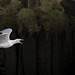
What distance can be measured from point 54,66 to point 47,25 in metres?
0.66

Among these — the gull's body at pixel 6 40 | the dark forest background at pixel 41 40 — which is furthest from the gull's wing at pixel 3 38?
the dark forest background at pixel 41 40

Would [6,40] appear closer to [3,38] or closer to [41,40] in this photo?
[3,38]

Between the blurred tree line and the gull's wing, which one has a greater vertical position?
the blurred tree line

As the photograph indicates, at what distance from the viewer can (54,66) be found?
396 cm

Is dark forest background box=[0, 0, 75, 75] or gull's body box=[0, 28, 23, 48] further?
dark forest background box=[0, 0, 75, 75]

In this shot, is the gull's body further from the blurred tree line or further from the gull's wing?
the blurred tree line

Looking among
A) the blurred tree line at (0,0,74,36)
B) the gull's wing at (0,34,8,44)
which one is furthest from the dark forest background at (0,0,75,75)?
the gull's wing at (0,34,8,44)

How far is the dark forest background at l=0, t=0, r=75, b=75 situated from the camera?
12.8 feet

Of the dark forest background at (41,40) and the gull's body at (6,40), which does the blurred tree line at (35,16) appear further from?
the gull's body at (6,40)

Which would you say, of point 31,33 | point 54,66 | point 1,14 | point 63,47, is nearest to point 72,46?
point 63,47

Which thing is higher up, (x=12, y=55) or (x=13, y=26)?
(x=13, y=26)

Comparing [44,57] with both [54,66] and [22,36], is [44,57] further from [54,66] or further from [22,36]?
[22,36]

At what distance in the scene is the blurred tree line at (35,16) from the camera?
3877mm

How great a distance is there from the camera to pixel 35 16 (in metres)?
3.95
